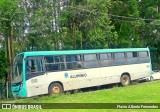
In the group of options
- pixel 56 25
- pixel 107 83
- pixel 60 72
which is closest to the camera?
pixel 60 72

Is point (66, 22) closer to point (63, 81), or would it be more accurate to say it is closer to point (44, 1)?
point (44, 1)

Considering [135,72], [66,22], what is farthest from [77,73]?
[66,22]

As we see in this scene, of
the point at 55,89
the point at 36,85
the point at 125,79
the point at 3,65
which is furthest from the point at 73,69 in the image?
the point at 3,65

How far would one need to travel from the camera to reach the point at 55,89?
62.6ft

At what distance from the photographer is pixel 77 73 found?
20.0 metres

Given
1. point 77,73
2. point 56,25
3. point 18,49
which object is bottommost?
point 77,73

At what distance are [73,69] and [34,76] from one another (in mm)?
2921

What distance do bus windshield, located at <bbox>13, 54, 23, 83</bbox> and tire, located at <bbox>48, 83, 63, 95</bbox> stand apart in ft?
6.29

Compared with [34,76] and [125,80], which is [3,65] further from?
[125,80]

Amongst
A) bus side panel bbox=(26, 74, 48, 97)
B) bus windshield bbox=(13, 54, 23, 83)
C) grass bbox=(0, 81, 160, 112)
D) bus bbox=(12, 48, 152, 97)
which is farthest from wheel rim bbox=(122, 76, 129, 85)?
bus windshield bbox=(13, 54, 23, 83)

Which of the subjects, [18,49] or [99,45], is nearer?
[18,49]

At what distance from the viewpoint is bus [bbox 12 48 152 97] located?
17953 mm

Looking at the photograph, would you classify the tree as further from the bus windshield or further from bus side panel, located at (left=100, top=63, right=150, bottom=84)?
the bus windshield

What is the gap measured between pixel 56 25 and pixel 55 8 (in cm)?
132
